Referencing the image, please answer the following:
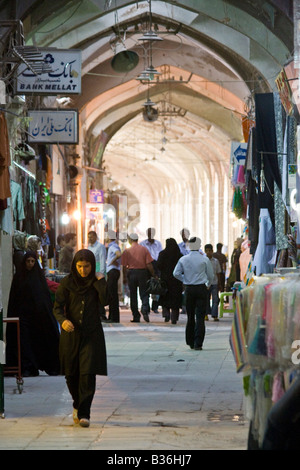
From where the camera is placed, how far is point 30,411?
7402 millimetres

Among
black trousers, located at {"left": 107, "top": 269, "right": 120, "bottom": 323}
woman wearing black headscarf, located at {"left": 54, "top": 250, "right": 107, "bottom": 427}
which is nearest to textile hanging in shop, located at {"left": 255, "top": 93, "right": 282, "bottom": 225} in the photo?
woman wearing black headscarf, located at {"left": 54, "top": 250, "right": 107, "bottom": 427}

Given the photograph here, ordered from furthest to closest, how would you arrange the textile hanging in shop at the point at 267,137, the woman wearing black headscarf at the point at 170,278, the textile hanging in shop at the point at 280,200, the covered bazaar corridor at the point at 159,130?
the woman wearing black headscarf at the point at 170,278, the textile hanging in shop at the point at 267,137, the textile hanging in shop at the point at 280,200, the covered bazaar corridor at the point at 159,130

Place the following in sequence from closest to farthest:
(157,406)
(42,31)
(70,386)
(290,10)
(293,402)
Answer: (293,402), (70,386), (157,406), (290,10), (42,31)

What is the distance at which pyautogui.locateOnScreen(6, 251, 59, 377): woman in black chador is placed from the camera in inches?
370

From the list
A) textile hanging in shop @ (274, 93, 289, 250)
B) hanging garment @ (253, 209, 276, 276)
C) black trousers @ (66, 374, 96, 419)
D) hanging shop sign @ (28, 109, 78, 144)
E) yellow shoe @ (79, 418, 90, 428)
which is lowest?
yellow shoe @ (79, 418, 90, 428)

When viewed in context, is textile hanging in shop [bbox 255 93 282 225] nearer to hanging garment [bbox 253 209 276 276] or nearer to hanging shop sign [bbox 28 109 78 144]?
hanging garment [bbox 253 209 276 276]

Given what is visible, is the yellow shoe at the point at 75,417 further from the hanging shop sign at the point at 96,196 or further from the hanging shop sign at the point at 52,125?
the hanging shop sign at the point at 96,196

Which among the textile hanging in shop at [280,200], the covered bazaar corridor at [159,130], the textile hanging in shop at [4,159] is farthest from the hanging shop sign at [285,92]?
the textile hanging in shop at [4,159]

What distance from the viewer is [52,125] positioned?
16.8 m

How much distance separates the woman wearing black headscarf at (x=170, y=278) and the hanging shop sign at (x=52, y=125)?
2650 millimetres

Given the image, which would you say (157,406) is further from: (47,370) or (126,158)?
(126,158)

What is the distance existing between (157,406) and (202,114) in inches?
918

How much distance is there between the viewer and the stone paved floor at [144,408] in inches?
239
